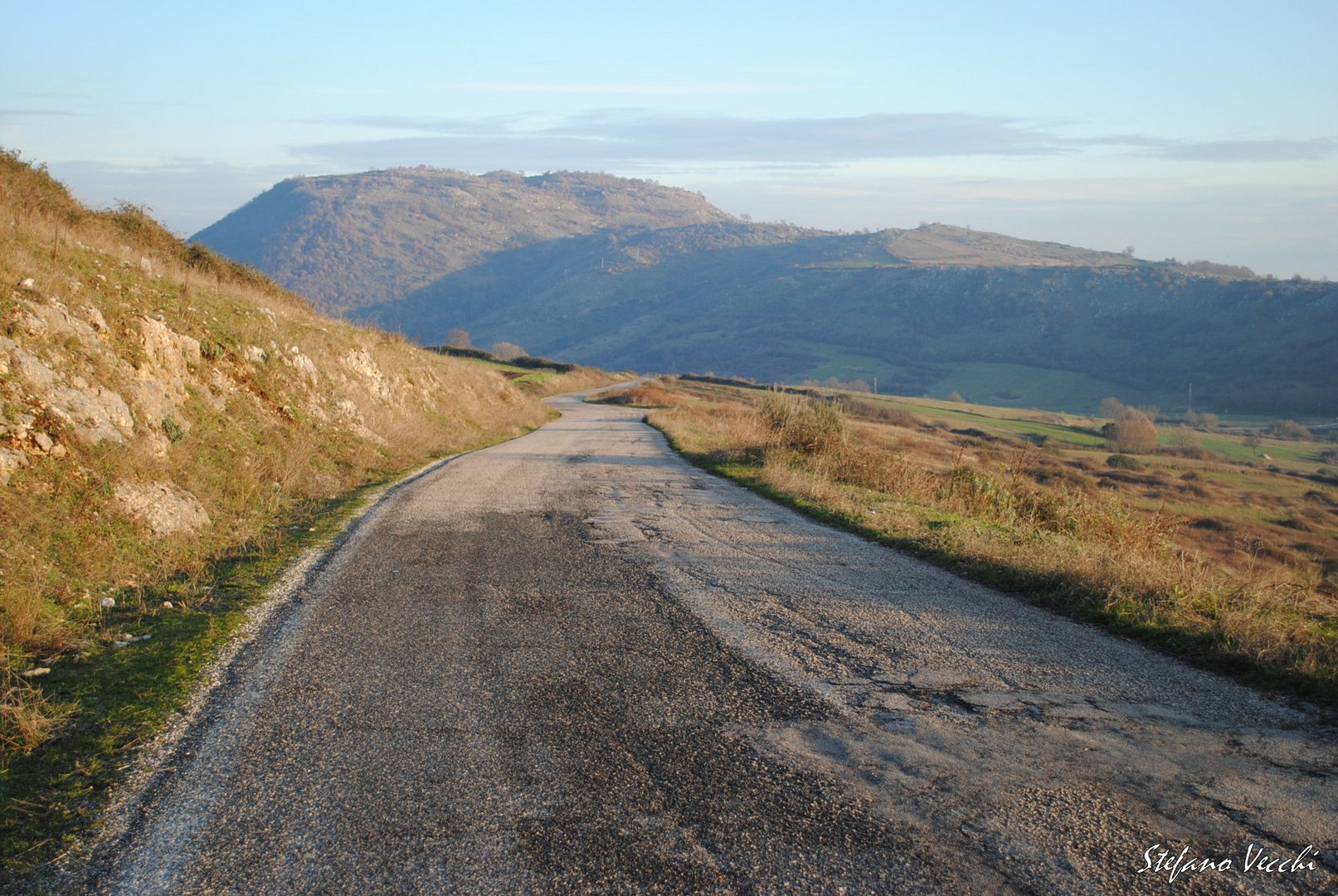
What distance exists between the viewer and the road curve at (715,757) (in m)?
3.37

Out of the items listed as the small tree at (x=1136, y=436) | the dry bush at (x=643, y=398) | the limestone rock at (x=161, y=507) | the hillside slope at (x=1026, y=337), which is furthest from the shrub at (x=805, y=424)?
the hillside slope at (x=1026, y=337)

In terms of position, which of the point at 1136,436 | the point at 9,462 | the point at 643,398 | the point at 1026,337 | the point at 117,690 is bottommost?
the point at 1136,436

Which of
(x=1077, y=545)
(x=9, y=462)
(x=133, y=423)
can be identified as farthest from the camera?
(x=133, y=423)

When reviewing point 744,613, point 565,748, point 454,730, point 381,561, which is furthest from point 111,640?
point 744,613

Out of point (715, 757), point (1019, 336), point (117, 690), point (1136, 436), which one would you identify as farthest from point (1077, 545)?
point (1019, 336)

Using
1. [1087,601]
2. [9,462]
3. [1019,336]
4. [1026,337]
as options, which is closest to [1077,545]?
[1087,601]

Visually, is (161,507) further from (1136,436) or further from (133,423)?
(1136,436)

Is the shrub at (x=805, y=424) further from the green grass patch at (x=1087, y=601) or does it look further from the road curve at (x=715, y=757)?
the road curve at (x=715, y=757)

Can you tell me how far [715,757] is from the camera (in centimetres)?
429

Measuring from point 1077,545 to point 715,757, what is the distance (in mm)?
6827

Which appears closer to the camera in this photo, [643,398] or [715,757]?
[715,757]

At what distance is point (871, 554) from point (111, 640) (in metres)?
7.09

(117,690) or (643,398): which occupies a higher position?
(117,690)

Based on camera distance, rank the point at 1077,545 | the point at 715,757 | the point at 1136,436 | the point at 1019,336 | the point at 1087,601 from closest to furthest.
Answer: the point at 715,757
the point at 1087,601
the point at 1077,545
the point at 1136,436
the point at 1019,336
